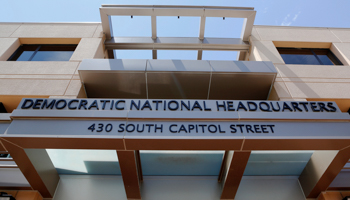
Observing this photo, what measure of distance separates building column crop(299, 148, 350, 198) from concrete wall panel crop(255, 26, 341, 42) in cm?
665

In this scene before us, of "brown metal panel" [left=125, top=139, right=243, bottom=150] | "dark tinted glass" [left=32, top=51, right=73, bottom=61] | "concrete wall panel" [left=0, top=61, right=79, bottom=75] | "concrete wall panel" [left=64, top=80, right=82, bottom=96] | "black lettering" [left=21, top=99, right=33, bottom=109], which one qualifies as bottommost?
"brown metal panel" [left=125, top=139, right=243, bottom=150]

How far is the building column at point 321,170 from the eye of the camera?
580 centimetres

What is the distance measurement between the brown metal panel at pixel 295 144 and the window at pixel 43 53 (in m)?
8.62

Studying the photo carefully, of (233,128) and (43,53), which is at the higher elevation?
(43,53)

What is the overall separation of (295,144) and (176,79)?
13.8ft

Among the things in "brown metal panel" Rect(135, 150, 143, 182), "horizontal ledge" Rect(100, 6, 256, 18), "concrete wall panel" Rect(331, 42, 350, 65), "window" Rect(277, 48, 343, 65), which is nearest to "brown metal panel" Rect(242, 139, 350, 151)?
"brown metal panel" Rect(135, 150, 143, 182)

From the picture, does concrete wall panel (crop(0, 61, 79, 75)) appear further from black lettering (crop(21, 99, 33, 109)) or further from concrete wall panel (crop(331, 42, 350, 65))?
concrete wall panel (crop(331, 42, 350, 65))

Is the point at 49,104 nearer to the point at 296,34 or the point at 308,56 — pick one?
the point at 308,56

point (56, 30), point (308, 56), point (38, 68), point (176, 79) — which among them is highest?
point (56, 30)

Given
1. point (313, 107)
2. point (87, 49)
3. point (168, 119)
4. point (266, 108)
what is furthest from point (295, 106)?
point (87, 49)

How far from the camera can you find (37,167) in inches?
235

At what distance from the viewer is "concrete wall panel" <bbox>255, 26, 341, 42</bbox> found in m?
11.1

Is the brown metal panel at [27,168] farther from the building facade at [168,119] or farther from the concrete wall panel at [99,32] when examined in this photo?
the concrete wall panel at [99,32]

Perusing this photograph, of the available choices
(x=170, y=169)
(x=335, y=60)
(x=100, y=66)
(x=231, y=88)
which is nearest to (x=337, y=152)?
(x=231, y=88)
